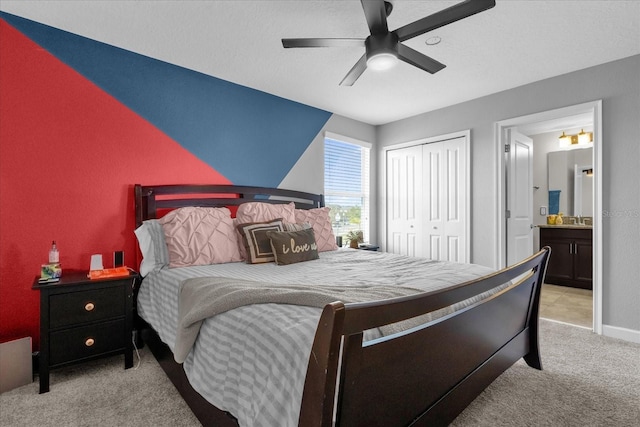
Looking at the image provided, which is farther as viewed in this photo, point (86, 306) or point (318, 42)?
point (86, 306)

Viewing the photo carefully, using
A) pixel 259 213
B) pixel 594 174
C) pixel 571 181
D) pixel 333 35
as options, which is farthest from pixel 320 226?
pixel 571 181

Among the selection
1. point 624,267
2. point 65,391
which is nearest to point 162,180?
point 65,391

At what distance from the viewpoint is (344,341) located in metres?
0.92

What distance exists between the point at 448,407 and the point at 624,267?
260 cm

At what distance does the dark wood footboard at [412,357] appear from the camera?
85 cm

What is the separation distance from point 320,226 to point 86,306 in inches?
79.2

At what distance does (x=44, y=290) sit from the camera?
1.97 m

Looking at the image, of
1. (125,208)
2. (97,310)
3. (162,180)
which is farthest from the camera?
(162,180)

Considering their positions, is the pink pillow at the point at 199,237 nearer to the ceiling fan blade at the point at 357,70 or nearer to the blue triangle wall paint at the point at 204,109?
the blue triangle wall paint at the point at 204,109

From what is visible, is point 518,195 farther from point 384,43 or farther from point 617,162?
point 384,43

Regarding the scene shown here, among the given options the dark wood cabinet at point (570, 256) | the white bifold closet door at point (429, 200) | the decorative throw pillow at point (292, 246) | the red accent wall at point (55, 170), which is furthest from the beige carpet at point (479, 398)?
the dark wood cabinet at point (570, 256)

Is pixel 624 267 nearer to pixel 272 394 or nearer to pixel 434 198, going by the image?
pixel 434 198

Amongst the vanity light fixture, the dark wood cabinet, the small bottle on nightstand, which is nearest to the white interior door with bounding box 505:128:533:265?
the dark wood cabinet

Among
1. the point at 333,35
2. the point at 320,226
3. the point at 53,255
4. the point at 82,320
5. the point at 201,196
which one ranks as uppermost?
the point at 333,35
